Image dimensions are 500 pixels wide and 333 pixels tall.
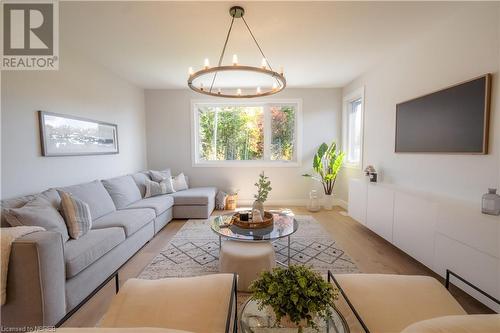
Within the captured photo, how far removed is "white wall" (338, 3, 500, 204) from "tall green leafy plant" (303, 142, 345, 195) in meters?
0.86

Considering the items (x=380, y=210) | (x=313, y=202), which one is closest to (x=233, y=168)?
(x=313, y=202)

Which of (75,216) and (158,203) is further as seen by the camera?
(158,203)

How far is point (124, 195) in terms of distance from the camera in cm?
323

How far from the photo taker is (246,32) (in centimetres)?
246

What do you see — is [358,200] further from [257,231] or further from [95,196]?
[95,196]

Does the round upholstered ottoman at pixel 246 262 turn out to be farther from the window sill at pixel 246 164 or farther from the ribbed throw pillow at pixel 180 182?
the window sill at pixel 246 164

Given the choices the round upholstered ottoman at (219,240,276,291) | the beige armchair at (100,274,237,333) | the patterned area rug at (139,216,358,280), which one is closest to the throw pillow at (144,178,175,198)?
the patterned area rug at (139,216,358,280)

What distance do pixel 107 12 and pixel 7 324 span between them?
103 inches

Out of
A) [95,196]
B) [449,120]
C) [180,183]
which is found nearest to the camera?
[449,120]

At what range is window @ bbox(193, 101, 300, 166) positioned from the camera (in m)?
4.89

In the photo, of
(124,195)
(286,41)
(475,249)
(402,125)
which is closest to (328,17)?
(286,41)

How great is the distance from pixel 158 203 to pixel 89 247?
1.52 meters

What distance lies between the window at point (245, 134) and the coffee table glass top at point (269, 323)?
3.80 metres

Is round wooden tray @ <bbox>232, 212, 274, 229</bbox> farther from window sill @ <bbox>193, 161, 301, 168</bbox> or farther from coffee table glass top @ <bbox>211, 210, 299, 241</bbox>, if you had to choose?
window sill @ <bbox>193, 161, 301, 168</bbox>
